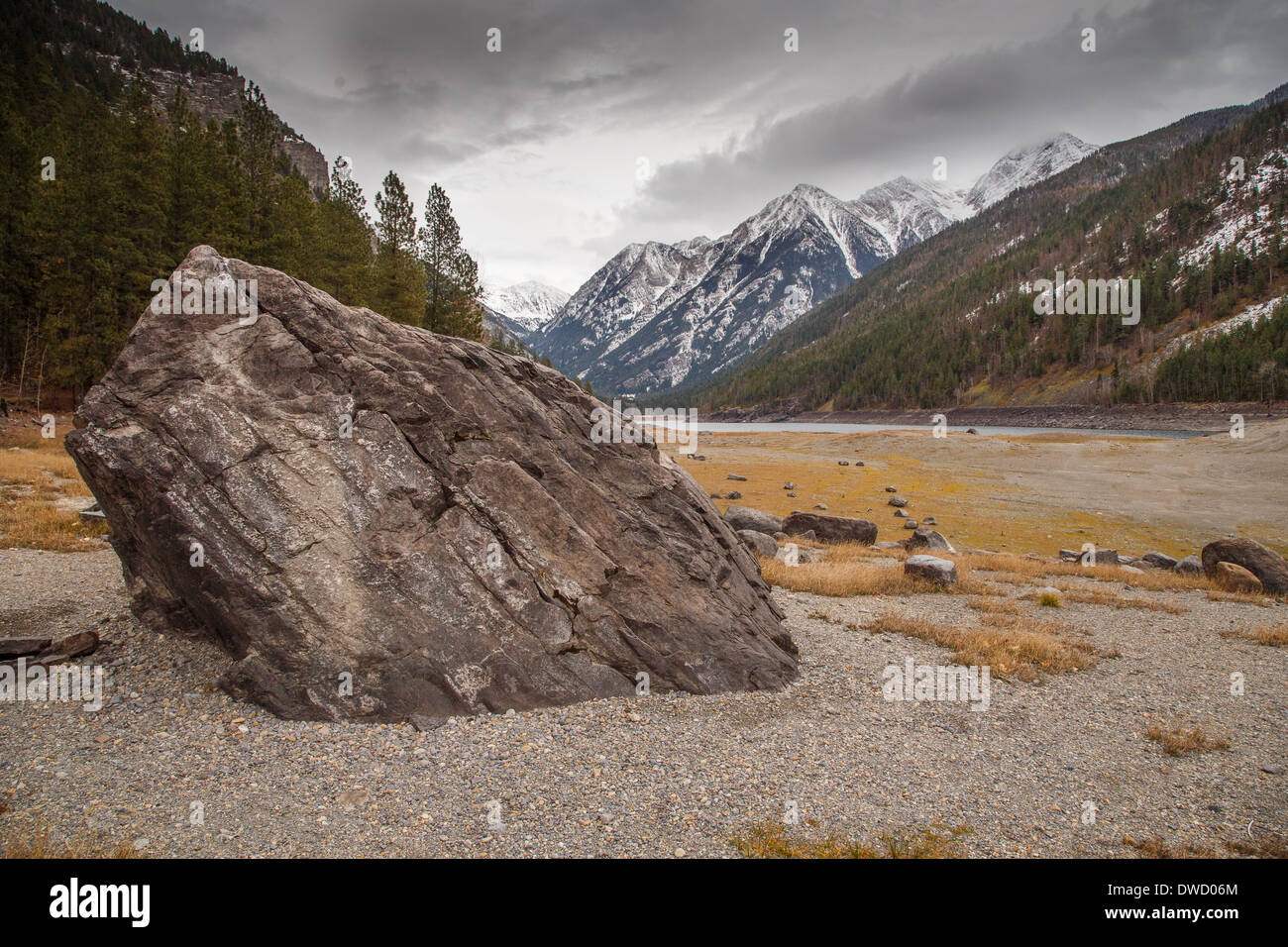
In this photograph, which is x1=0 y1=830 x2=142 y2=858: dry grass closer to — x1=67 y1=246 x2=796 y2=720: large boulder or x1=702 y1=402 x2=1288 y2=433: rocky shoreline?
x1=67 y1=246 x2=796 y2=720: large boulder

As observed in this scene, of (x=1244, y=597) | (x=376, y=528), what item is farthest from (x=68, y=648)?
(x=1244, y=597)

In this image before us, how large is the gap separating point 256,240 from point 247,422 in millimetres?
49307

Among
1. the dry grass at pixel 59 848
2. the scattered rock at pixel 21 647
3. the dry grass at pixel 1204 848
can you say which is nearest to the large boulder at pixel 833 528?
the dry grass at pixel 1204 848

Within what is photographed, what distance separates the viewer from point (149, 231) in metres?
42.9

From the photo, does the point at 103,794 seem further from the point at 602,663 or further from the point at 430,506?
the point at 602,663

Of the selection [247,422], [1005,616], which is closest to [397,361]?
[247,422]

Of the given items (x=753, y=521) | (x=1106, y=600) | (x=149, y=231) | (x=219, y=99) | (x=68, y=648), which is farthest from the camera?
(x=219, y=99)

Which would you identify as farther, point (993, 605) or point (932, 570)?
point (932, 570)

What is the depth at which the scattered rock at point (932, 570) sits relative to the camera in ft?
79.3

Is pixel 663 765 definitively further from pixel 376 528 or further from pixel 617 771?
pixel 376 528

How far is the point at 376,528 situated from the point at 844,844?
9429 millimetres

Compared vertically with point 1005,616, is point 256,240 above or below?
above

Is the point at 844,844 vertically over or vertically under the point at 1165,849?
over
